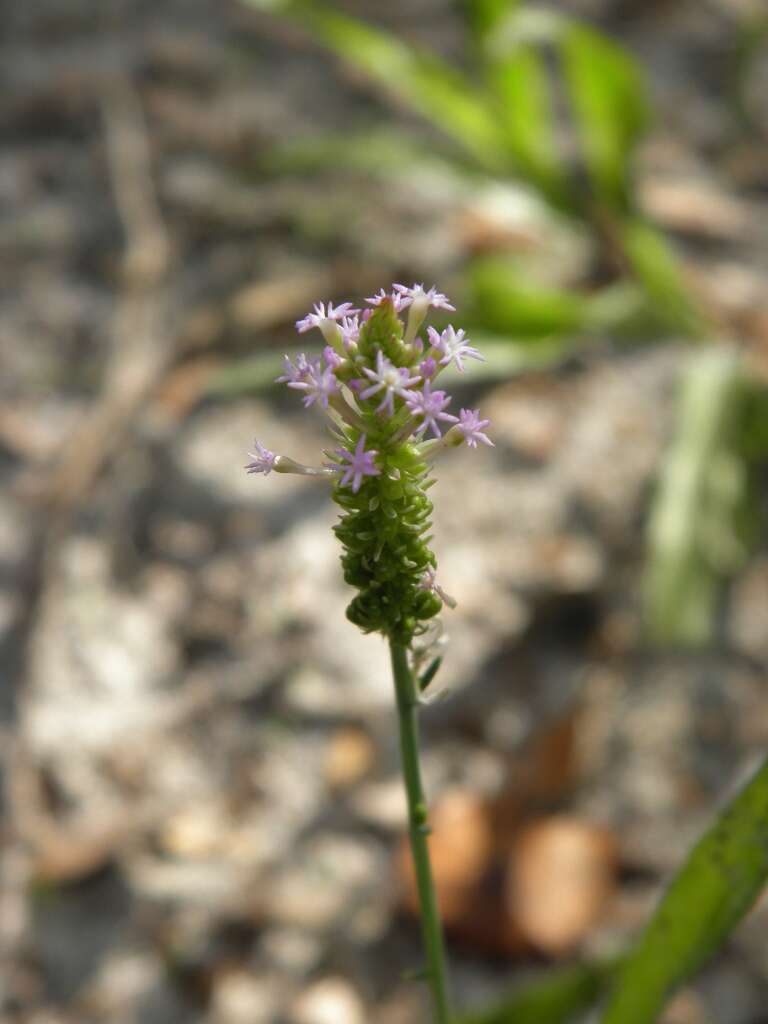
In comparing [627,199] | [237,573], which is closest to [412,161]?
[627,199]

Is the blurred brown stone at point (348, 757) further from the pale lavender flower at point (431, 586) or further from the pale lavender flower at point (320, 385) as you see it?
the pale lavender flower at point (320, 385)

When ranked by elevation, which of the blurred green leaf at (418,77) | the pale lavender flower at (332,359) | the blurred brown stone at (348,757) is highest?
the blurred green leaf at (418,77)

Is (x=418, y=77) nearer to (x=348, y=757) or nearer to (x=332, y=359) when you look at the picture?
(x=348, y=757)

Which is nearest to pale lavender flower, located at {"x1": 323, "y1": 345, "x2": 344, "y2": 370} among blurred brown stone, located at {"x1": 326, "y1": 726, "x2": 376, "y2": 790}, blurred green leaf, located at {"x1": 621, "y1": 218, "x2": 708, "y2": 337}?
blurred brown stone, located at {"x1": 326, "y1": 726, "x2": 376, "y2": 790}

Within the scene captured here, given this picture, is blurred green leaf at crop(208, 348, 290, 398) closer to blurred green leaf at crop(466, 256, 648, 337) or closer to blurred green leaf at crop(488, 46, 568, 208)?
blurred green leaf at crop(466, 256, 648, 337)

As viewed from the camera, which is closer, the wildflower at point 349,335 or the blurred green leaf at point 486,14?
the wildflower at point 349,335

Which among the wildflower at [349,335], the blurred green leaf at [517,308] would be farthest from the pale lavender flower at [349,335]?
the blurred green leaf at [517,308]

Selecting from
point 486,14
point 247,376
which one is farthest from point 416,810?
point 486,14
